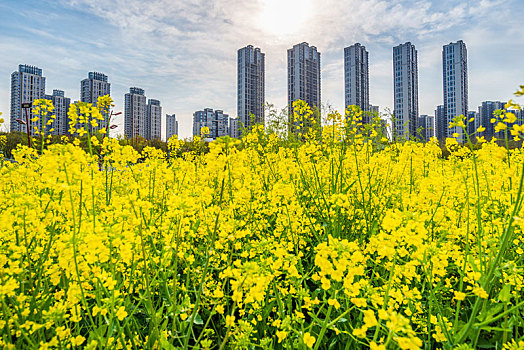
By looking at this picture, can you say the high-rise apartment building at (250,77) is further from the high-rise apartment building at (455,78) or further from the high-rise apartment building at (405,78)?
the high-rise apartment building at (455,78)

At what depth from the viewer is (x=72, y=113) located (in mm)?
2818

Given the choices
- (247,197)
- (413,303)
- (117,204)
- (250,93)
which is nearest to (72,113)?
(117,204)

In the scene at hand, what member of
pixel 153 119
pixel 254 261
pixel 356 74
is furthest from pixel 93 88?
pixel 254 261

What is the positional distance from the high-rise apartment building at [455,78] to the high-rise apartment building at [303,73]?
1015 inches

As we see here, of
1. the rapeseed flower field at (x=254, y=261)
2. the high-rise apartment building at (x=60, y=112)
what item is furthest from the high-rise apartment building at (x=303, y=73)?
the rapeseed flower field at (x=254, y=261)

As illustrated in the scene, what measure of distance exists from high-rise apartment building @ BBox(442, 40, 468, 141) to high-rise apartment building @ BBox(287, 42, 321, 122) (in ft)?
84.6

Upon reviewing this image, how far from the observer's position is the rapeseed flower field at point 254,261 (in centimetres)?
151

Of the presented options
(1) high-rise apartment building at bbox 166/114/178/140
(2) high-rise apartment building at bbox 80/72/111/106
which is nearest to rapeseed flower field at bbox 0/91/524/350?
(2) high-rise apartment building at bbox 80/72/111/106

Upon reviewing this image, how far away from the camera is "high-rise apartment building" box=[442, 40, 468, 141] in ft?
199

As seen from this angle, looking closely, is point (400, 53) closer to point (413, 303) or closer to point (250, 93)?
point (250, 93)

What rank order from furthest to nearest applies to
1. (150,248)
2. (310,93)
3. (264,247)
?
(310,93)
(150,248)
(264,247)

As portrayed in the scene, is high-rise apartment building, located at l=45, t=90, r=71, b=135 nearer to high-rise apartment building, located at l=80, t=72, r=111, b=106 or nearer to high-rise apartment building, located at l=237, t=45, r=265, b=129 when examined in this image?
high-rise apartment building, located at l=80, t=72, r=111, b=106

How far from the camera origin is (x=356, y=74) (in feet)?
215

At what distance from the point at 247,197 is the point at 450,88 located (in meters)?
74.3
